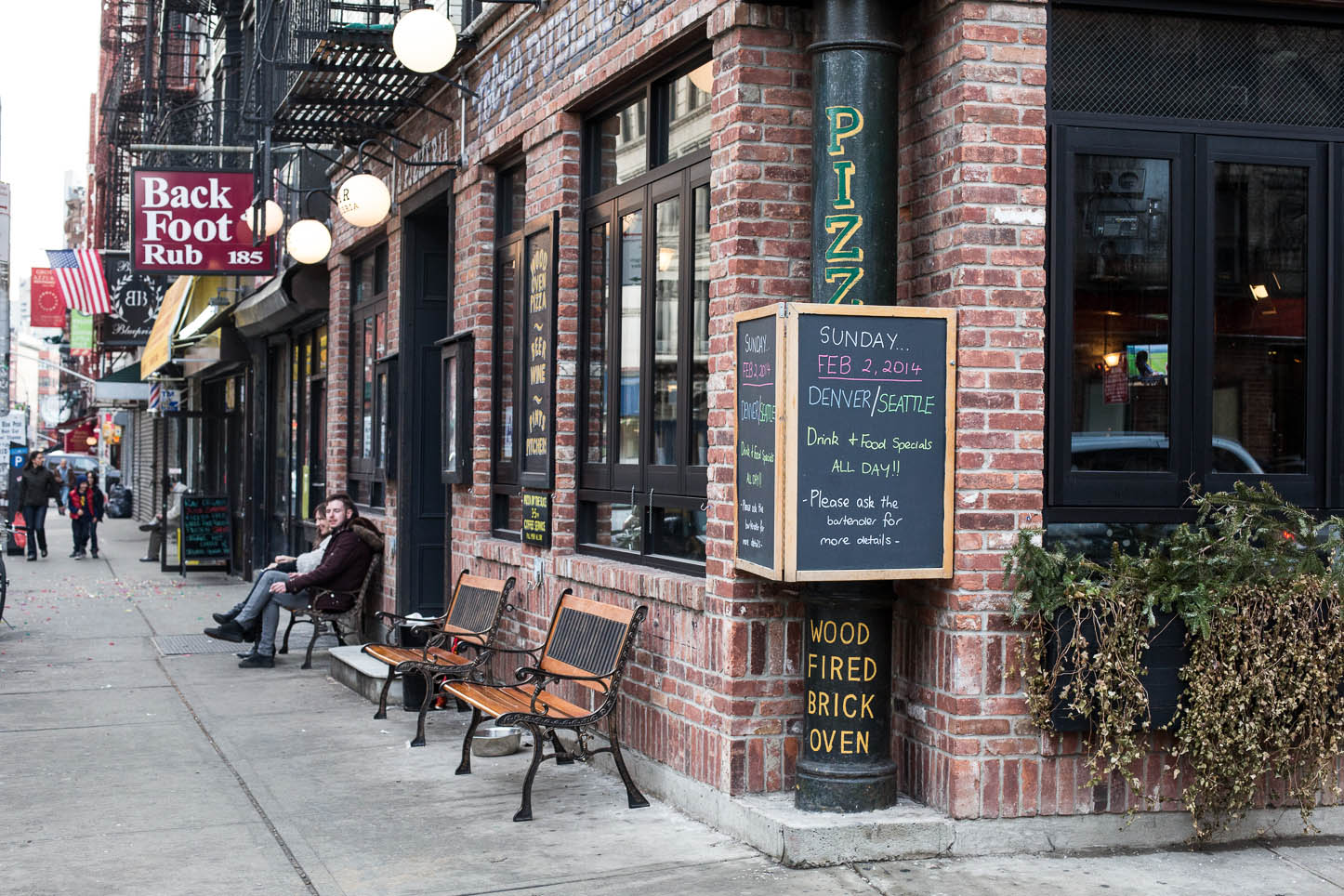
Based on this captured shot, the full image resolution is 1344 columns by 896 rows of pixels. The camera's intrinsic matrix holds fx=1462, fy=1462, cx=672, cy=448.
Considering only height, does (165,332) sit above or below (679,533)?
above

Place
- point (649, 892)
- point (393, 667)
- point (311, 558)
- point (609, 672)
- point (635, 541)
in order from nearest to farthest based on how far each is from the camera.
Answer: point (649, 892) < point (609, 672) < point (635, 541) < point (393, 667) < point (311, 558)

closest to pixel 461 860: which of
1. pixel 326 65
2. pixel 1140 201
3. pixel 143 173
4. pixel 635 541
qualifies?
pixel 635 541

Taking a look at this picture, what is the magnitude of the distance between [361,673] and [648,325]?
3.84 meters

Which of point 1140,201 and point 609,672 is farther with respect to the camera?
point 609,672

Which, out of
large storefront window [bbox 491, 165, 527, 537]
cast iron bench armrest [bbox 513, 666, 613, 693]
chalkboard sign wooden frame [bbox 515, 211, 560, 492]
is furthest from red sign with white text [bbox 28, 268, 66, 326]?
cast iron bench armrest [bbox 513, 666, 613, 693]

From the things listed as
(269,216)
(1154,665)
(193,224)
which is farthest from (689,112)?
(193,224)

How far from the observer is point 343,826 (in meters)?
6.51

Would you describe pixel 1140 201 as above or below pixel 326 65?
below

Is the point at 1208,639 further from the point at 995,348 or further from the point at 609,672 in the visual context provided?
the point at 609,672

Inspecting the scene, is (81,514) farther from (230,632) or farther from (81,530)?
(230,632)

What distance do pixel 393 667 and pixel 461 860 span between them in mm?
3085

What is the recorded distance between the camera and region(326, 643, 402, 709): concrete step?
9.85 meters

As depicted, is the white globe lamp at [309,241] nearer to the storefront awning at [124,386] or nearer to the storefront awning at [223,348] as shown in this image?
the storefront awning at [223,348]

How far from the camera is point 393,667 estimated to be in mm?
8875
